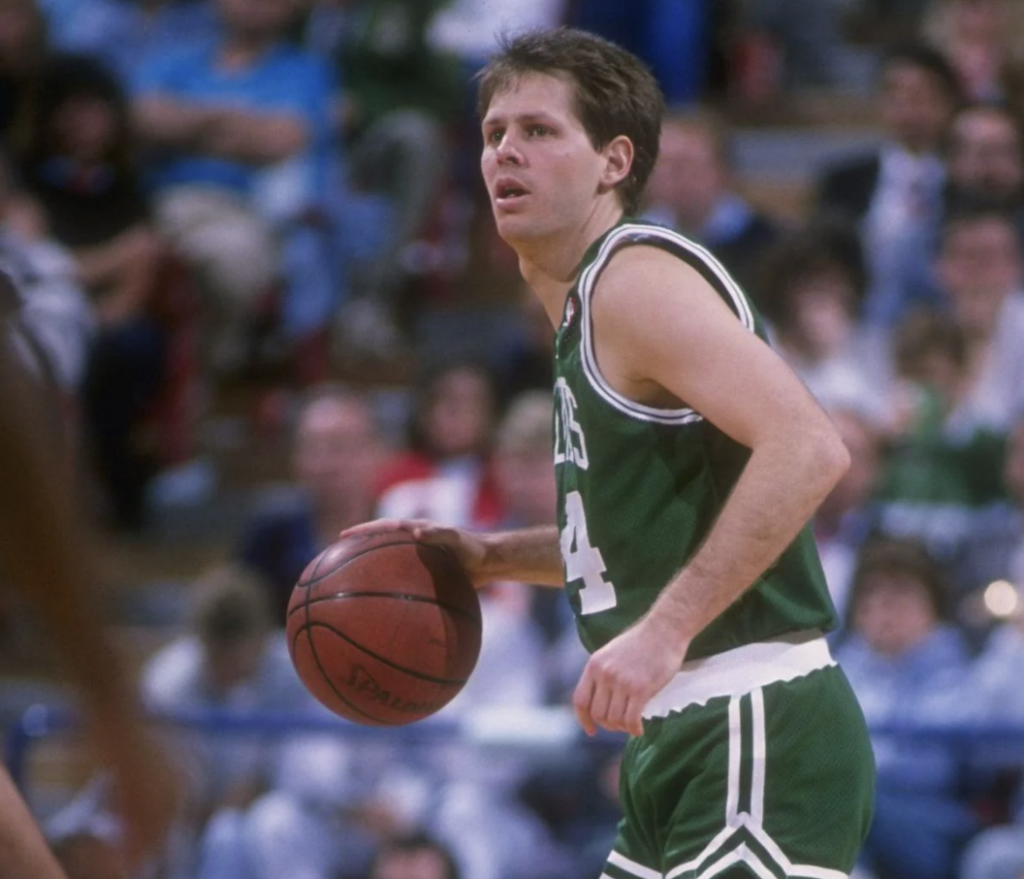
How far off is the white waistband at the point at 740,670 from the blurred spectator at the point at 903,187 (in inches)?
169

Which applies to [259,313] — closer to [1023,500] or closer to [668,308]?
[1023,500]

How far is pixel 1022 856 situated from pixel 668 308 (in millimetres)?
2662

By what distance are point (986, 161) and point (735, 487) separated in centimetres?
486

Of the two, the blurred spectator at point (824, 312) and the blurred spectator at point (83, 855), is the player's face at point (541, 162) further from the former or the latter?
the blurred spectator at point (824, 312)

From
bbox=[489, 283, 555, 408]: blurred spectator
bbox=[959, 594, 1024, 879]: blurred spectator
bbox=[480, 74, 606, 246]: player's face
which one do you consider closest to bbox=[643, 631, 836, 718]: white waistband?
bbox=[480, 74, 606, 246]: player's face

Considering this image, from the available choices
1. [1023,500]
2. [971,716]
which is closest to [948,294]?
[1023,500]

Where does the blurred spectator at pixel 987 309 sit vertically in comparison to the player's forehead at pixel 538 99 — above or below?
below

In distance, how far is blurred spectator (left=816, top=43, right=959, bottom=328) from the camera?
765 cm

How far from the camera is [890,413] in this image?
6848 mm

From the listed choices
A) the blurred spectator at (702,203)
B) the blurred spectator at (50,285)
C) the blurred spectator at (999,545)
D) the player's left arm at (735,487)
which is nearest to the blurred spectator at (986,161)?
the blurred spectator at (702,203)

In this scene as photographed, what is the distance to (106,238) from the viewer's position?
8328 millimetres

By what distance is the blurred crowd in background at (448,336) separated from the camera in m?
5.75

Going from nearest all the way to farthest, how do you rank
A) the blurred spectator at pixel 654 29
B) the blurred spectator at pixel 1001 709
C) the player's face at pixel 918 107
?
the blurred spectator at pixel 1001 709 < the player's face at pixel 918 107 < the blurred spectator at pixel 654 29

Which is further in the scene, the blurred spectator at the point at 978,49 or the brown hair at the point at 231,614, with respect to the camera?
the blurred spectator at the point at 978,49
